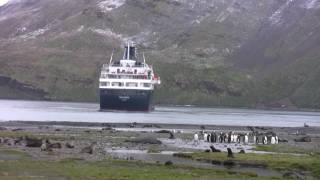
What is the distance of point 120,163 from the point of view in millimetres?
54594

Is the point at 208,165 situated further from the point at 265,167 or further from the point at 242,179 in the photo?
the point at 242,179

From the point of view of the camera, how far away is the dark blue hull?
194m

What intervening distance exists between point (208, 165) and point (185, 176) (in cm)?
1070

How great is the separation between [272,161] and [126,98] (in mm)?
135115

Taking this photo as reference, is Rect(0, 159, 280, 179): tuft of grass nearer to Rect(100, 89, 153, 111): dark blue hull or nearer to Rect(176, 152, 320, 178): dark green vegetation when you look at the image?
Rect(176, 152, 320, 178): dark green vegetation

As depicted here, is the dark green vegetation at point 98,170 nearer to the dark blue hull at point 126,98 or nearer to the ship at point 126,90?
the dark blue hull at point 126,98

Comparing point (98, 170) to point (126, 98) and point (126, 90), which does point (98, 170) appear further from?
point (126, 98)

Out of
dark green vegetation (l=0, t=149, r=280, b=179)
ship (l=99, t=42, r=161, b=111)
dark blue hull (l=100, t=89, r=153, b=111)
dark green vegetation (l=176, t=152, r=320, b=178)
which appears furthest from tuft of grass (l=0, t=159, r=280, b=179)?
ship (l=99, t=42, r=161, b=111)

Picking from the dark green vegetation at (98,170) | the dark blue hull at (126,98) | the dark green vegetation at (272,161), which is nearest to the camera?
the dark green vegetation at (98,170)

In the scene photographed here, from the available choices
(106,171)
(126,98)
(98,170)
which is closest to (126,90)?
(126,98)

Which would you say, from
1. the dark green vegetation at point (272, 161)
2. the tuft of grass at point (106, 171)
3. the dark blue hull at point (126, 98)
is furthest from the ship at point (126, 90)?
the tuft of grass at point (106, 171)

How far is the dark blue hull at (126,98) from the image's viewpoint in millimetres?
194000

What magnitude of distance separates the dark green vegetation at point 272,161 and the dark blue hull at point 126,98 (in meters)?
127

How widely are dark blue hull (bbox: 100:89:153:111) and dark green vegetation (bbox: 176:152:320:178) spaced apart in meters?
127
